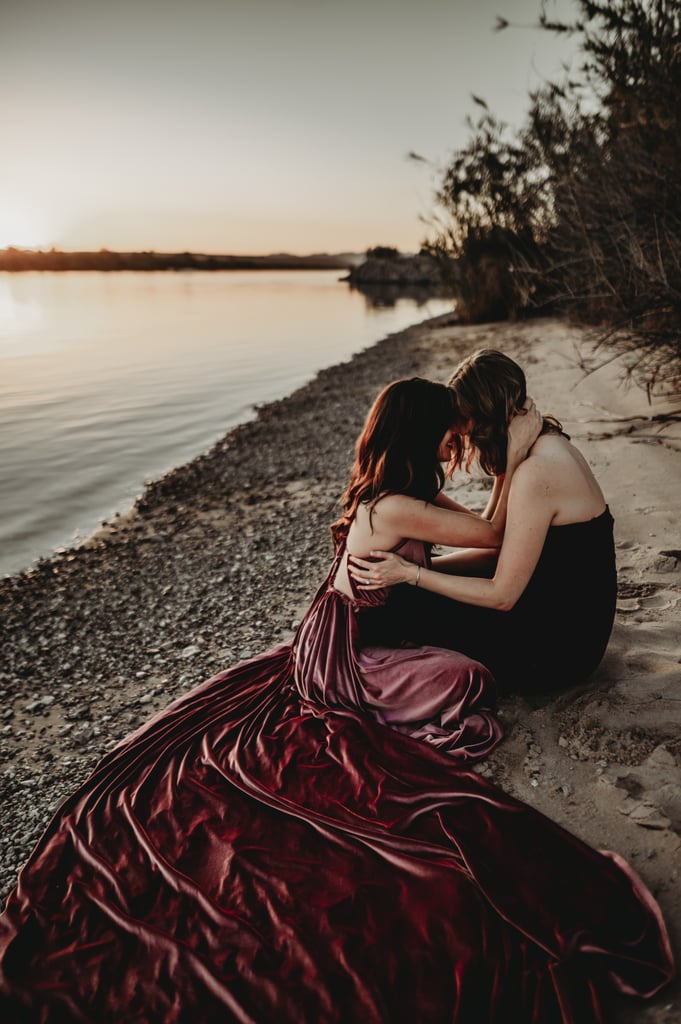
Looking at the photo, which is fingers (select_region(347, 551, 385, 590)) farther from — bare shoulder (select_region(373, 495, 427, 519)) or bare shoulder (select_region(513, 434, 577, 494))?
bare shoulder (select_region(513, 434, 577, 494))

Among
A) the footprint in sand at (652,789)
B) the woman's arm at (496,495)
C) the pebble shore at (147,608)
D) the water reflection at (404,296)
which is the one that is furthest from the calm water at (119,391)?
the water reflection at (404,296)

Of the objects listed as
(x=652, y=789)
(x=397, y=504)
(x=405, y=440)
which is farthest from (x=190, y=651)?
(x=652, y=789)

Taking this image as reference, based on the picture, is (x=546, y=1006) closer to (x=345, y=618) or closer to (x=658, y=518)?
(x=345, y=618)

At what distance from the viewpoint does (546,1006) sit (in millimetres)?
1979

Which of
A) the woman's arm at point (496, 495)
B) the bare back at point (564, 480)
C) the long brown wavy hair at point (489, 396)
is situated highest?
the long brown wavy hair at point (489, 396)

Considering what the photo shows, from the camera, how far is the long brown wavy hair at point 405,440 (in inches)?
123

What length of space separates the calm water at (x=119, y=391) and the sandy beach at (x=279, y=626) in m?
1.23

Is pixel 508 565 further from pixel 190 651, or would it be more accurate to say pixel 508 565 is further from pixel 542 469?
pixel 190 651

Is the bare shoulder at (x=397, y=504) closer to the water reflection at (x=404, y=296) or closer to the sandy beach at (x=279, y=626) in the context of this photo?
the sandy beach at (x=279, y=626)

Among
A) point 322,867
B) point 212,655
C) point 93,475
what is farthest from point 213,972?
point 93,475

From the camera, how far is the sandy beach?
2848mm

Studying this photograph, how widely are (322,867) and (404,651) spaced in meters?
1.16

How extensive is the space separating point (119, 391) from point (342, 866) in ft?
53.4

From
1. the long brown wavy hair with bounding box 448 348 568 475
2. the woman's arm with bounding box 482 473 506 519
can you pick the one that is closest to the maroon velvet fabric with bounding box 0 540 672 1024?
the woman's arm with bounding box 482 473 506 519
